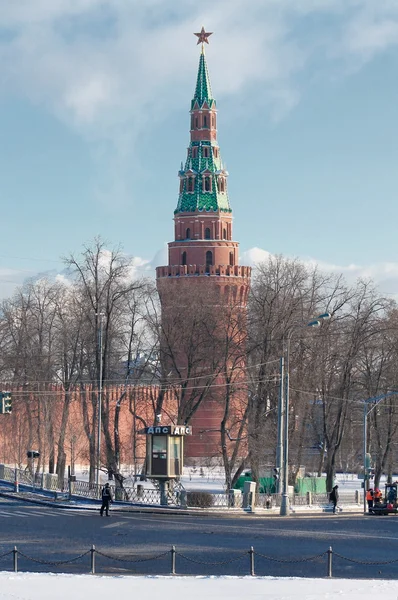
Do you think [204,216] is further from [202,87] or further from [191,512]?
[191,512]

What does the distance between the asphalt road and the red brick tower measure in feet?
189

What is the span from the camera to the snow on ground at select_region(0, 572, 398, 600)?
21.5 m

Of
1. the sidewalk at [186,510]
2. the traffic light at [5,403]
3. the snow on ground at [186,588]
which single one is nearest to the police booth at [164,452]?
the sidewalk at [186,510]

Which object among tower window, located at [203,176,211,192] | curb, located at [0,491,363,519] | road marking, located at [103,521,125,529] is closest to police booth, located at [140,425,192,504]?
curb, located at [0,491,363,519]

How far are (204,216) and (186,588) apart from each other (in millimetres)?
83686

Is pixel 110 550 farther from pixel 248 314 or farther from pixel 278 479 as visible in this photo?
pixel 248 314

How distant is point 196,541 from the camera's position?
108ft

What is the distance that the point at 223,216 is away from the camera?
105625 millimetres

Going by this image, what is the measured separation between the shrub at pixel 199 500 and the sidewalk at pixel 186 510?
0.81m

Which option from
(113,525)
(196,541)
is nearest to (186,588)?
(196,541)

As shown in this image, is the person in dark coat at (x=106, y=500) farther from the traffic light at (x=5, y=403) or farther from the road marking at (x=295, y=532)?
the traffic light at (x=5, y=403)

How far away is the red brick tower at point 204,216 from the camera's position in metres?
104

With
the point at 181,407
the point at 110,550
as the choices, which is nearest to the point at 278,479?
the point at 181,407

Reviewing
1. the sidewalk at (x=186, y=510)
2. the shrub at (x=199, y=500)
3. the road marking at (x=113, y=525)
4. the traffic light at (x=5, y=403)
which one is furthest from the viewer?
the shrub at (x=199, y=500)
